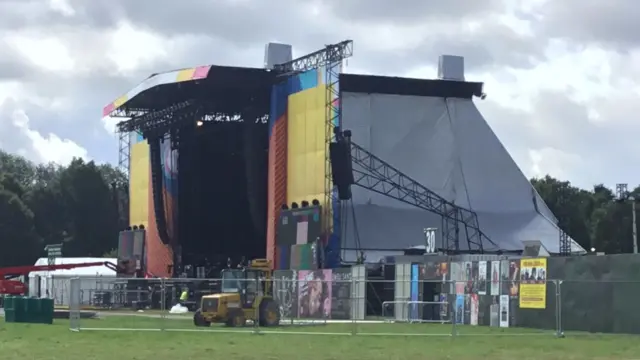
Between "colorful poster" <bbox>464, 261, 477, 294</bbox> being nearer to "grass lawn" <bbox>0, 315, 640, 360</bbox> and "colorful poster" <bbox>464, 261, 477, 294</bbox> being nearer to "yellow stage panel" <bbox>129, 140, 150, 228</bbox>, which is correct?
"grass lawn" <bbox>0, 315, 640, 360</bbox>

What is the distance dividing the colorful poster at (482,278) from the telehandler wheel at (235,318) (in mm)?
10151

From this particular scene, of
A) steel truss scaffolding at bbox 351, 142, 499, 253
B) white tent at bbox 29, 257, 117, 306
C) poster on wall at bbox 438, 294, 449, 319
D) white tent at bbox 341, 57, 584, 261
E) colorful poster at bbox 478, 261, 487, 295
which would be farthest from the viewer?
white tent at bbox 341, 57, 584, 261

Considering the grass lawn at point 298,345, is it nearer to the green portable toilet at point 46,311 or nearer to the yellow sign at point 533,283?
the yellow sign at point 533,283

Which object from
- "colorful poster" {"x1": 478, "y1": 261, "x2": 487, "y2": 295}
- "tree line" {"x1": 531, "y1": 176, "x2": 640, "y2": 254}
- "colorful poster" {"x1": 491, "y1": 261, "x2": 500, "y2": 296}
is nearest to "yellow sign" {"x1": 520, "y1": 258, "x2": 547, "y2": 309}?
"colorful poster" {"x1": 491, "y1": 261, "x2": 500, "y2": 296}

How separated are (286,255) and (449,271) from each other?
16679 millimetres

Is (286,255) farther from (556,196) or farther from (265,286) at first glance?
(556,196)

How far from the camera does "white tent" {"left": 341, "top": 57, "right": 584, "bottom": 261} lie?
6556cm

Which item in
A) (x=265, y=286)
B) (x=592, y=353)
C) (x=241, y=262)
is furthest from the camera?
(x=241, y=262)

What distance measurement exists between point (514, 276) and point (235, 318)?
11.1 m

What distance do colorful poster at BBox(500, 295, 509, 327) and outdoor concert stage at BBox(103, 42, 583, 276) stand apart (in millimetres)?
16234

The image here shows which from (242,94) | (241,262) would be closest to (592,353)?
(242,94)

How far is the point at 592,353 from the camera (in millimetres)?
26312

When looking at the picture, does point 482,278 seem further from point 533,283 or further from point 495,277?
point 533,283

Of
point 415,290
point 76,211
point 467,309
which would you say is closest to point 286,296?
point 415,290
